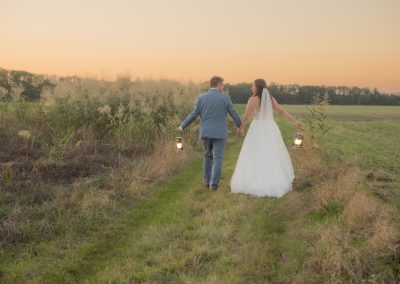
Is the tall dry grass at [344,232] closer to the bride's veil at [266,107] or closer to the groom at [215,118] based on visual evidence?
the bride's veil at [266,107]

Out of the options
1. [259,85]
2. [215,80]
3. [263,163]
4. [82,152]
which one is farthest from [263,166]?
[82,152]

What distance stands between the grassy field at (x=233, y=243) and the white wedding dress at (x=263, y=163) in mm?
426

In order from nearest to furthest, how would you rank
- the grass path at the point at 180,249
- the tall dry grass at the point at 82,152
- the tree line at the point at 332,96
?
the grass path at the point at 180,249 → the tall dry grass at the point at 82,152 → the tree line at the point at 332,96

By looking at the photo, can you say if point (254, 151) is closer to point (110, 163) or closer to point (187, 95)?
point (110, 163)

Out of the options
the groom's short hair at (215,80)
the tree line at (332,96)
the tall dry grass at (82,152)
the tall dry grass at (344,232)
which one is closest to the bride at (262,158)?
the tall dry grass at (344,232)

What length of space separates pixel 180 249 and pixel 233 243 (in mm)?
820

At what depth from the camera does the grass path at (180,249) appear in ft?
19.5

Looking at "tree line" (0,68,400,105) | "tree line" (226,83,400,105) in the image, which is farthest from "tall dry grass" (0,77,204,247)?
"tree line" (226,83,400,105)

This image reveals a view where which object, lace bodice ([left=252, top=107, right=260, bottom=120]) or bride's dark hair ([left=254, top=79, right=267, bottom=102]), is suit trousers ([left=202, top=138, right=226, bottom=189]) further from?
bride's dark hair ([left=254, top=79, right=267, bottom=102])

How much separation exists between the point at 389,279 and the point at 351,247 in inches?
23.9

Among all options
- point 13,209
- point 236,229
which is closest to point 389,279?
point 236,229

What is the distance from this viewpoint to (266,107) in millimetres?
10703

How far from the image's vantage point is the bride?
33.5ft

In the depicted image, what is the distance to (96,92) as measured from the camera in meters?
16.1
